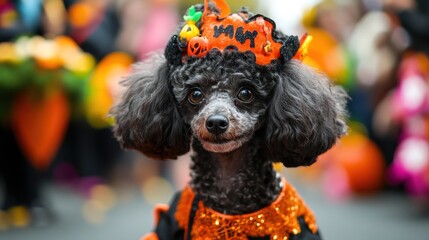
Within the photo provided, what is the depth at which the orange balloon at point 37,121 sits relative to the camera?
13.1 ft

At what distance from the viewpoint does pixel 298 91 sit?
6.79 ft

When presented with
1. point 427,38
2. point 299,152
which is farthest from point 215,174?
point 427,38

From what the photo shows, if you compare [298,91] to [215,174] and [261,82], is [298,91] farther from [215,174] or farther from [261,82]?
[215,174]

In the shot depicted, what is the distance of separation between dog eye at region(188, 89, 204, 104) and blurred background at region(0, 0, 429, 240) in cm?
118

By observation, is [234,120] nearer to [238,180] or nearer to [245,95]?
[245,95]

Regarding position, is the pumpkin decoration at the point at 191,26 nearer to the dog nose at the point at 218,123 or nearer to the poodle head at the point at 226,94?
the poodle head at the point at 226,94

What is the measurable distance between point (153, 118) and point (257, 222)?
0.47m

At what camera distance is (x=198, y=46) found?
2072 millimetres

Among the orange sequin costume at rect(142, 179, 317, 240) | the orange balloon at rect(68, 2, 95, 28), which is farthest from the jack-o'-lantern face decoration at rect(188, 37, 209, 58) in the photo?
the orange balloon at rect(68, 2, 95, 28)

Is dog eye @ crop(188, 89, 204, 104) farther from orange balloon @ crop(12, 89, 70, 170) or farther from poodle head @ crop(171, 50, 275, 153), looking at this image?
orange balloon @ crop(12, 89, 70, 170)

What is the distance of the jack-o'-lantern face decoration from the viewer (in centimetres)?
207

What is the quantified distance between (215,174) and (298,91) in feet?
1.36

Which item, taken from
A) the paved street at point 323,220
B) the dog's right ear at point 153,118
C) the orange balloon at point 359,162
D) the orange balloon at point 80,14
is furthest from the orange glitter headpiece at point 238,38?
the orange balloon at point 359,162

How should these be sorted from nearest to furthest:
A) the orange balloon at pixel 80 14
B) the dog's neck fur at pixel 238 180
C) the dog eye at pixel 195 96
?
the dog eye at pixel 195 96, the dog's neck fur at pixel 238 180, the orange balloon at pixel 80 14
